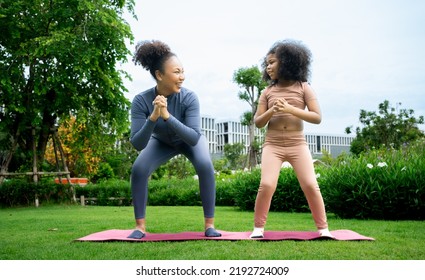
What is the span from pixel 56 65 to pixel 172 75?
1068 centimetres

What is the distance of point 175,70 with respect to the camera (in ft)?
16.4

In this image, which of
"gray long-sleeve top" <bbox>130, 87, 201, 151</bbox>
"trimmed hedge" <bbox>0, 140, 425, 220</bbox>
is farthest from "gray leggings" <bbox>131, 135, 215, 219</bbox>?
"trimmed hedge" <bbox>0, 140, 425, 220</bbox>

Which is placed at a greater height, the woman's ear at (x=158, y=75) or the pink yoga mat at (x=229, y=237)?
the woman's ear at (x=158, y=75)

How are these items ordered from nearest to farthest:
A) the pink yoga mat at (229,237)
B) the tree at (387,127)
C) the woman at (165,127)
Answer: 1. the pink yoga mat at (229,237)
2. the woman at (165,127)
3. the tree at (387,127)

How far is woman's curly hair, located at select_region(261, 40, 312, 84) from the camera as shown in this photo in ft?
16.1

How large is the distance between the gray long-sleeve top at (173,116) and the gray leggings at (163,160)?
110 millimetres

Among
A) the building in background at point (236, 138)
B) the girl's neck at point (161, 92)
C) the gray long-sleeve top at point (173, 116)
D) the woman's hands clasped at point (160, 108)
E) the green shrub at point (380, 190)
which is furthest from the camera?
the building in background at point (236, 138)

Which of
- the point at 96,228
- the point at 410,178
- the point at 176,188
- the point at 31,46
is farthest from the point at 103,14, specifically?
the point at 410,178

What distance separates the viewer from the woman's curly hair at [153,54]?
16.6 ft

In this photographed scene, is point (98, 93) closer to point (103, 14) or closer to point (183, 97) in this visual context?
point (103, 14)

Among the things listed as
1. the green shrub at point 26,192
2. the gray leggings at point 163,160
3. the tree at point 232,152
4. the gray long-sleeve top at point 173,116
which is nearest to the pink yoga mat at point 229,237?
the gray leggings at point 163,160

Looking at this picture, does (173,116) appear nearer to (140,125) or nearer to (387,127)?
(140,125)

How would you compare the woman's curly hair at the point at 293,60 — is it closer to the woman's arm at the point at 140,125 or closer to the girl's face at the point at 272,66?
the girl's face at the point at 272,66

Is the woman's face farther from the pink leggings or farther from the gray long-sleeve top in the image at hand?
the pink leggings
